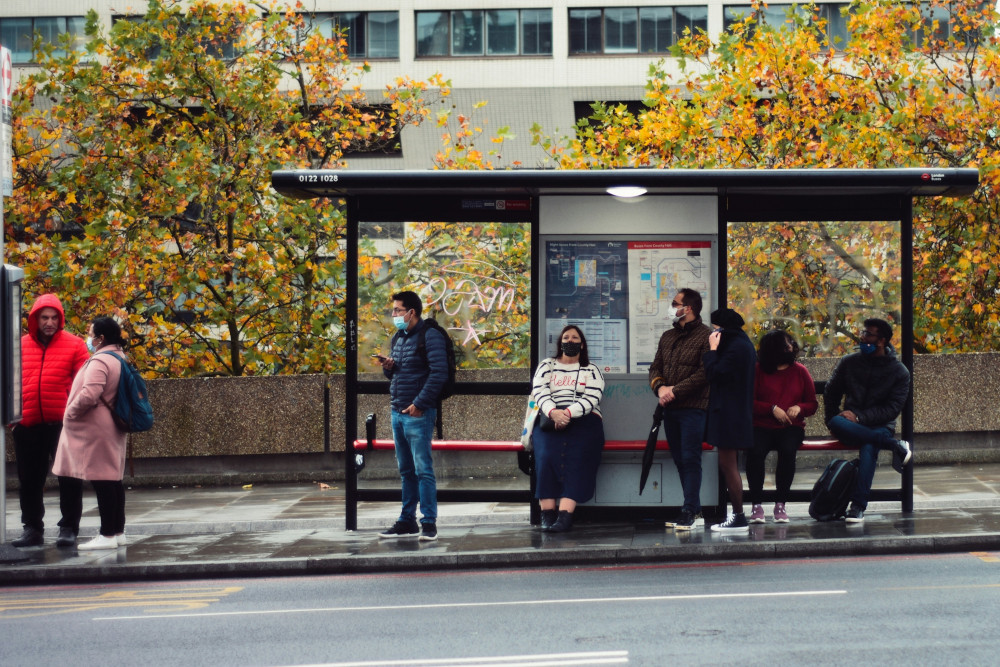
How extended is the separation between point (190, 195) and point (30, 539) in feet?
16.8

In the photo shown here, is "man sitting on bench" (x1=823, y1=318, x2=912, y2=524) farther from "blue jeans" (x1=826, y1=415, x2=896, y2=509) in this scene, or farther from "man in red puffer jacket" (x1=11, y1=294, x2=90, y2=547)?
"man in red puffer jacket" (x1=11, y1=294, x2=90, y2=547)

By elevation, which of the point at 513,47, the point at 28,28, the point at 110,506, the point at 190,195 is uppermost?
the point at 28,28

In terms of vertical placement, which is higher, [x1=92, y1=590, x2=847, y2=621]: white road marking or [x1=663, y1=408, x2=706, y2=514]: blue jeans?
[x1=663, y1=408, x2=706, y2=514]: blue jeans

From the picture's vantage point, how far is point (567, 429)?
370 inches

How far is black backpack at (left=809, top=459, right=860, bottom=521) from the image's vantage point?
378 inches

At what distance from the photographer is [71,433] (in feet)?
30.6

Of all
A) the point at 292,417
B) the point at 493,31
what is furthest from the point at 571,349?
the point at 493,31

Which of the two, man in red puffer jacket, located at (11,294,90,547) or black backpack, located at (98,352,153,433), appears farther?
man in red puffer jacket, located at (11,294,90,547)

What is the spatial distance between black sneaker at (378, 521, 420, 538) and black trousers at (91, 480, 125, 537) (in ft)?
6.92

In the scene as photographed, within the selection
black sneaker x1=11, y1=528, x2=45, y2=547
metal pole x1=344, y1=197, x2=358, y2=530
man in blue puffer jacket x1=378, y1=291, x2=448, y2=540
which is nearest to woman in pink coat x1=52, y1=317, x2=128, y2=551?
black sneaker x1=11, y1=528, x2=45, y2=547

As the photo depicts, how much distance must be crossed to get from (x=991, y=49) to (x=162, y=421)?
10764mm

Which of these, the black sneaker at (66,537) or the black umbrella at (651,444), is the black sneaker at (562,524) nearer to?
the black umbrella at (651,444)

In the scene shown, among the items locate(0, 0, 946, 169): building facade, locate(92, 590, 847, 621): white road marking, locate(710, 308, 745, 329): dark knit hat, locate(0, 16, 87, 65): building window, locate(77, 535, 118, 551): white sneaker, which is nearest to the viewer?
locate(92, 590, 847, 621): white road marking

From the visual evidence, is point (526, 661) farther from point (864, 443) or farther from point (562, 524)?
point (864, 443)
